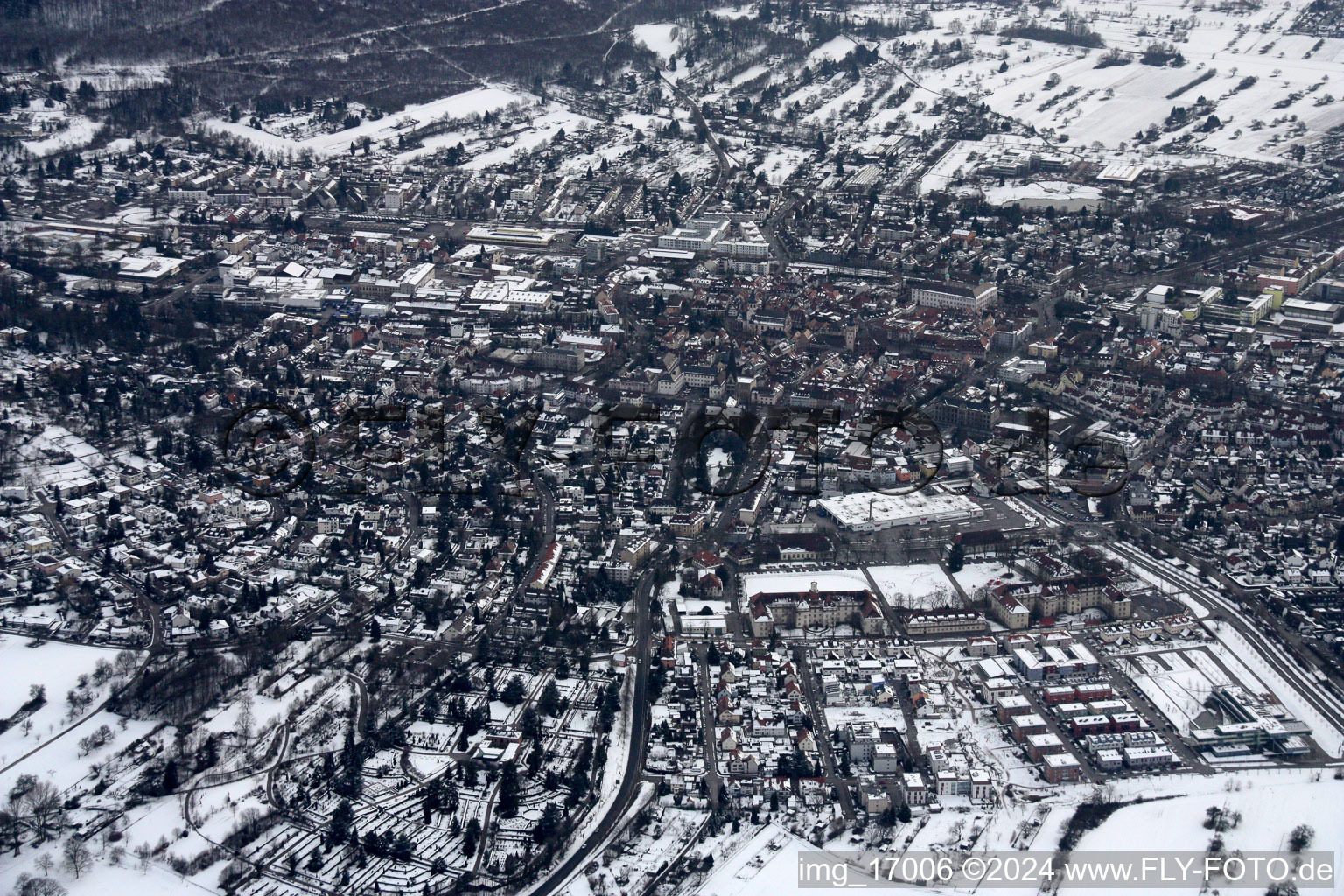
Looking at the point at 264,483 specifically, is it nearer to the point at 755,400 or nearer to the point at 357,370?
the point at 357,370

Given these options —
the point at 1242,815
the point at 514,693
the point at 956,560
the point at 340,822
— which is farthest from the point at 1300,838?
the point at 340,822

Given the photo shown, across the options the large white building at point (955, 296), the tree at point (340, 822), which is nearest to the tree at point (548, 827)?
the tree at point (340, 822)

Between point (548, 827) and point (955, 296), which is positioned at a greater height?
point (955, 296)

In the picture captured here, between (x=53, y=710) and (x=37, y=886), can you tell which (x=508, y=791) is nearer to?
(x=37, y=886)

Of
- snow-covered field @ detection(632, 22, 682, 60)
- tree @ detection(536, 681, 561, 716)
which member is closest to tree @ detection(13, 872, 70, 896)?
tree @ detection(536, 681, 561, 716)

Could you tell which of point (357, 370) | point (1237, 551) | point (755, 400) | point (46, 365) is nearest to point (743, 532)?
point (755, 400)

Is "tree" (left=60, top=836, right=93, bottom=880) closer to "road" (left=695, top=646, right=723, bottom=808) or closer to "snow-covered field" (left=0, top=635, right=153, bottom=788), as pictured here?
"snow-covered field" (left=0, top=635, right=153, bottom=788)
